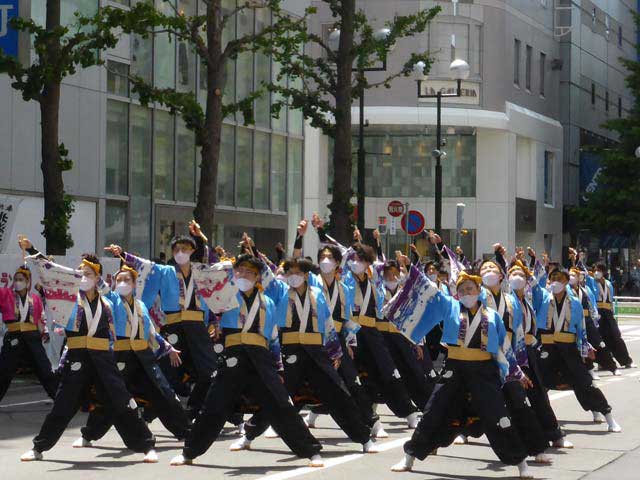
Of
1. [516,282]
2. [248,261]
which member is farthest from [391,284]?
[248,261]

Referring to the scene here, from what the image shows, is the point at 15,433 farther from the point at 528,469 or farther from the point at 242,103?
the point at 242,103

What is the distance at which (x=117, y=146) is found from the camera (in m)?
28.8

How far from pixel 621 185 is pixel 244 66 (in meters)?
26.2

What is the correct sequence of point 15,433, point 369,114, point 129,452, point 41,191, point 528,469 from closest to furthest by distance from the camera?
point 528,469 < point 129,452 < point 15,433 < point 41,191 < point 369,114

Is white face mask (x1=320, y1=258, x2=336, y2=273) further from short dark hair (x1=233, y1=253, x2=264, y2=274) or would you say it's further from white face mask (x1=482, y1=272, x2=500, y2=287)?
white face mask (x1=482, y1=272, x2=500, y2=287)

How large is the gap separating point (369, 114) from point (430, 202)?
13.3ft

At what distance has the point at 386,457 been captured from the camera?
39.6ft

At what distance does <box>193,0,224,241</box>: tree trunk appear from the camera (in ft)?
67.9

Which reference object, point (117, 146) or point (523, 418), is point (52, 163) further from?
point (523, 418)

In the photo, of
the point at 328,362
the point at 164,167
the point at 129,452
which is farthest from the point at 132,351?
the point at 164,167

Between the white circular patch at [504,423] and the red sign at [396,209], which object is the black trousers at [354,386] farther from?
the red sign at [396,209]

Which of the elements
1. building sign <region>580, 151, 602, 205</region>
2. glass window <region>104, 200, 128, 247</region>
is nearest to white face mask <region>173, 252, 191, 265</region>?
glass window <region>104, 200, 128, 247</region>

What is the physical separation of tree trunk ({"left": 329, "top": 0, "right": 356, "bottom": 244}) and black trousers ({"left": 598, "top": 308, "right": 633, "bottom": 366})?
4735 millimetres

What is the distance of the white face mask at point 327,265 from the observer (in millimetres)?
13320
